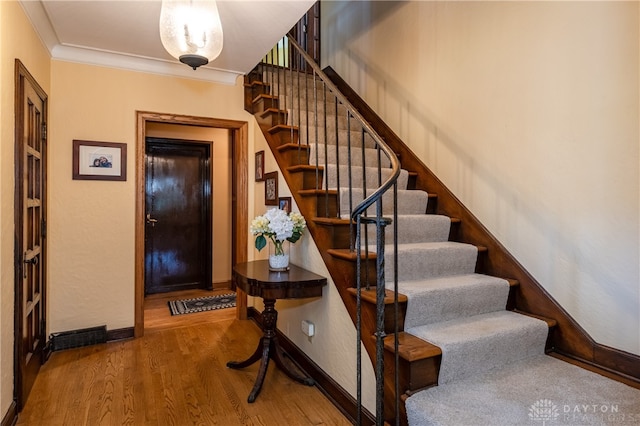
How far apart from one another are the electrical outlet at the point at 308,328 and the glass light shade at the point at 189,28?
5.64 feet

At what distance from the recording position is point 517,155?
2.28m

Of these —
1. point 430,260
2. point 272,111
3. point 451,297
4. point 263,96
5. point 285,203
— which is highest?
point 263,96

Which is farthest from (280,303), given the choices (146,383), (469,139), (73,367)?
(469,139)

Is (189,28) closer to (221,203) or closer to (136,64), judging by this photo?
(136,64)

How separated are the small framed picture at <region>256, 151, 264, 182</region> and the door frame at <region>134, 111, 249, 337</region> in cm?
18

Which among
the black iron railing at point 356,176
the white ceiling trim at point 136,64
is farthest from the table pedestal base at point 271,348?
the white ceiling trim at point 136,64

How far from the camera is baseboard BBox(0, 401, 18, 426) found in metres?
1.86

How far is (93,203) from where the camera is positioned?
10.1ft

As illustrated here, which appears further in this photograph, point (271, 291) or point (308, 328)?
point (308, 328)

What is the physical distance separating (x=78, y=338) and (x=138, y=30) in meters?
2.42

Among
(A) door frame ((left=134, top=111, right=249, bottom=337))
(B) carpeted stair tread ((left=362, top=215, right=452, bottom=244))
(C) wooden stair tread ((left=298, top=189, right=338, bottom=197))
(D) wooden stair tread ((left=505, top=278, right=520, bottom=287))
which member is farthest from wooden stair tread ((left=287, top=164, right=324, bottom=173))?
(D) wooden stair tread ((left=505, top=278, right=520, bottom=287))

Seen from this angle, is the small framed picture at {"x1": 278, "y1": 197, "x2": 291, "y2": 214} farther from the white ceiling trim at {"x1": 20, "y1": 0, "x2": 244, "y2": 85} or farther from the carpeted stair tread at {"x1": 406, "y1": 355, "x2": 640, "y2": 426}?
the carpeted stair tread at {"x1": 406, "y1": 355, "x2": 640, "y2": 426}

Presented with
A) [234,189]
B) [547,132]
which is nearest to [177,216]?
[234,189]

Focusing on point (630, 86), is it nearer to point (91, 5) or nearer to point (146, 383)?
point (91, 5)
